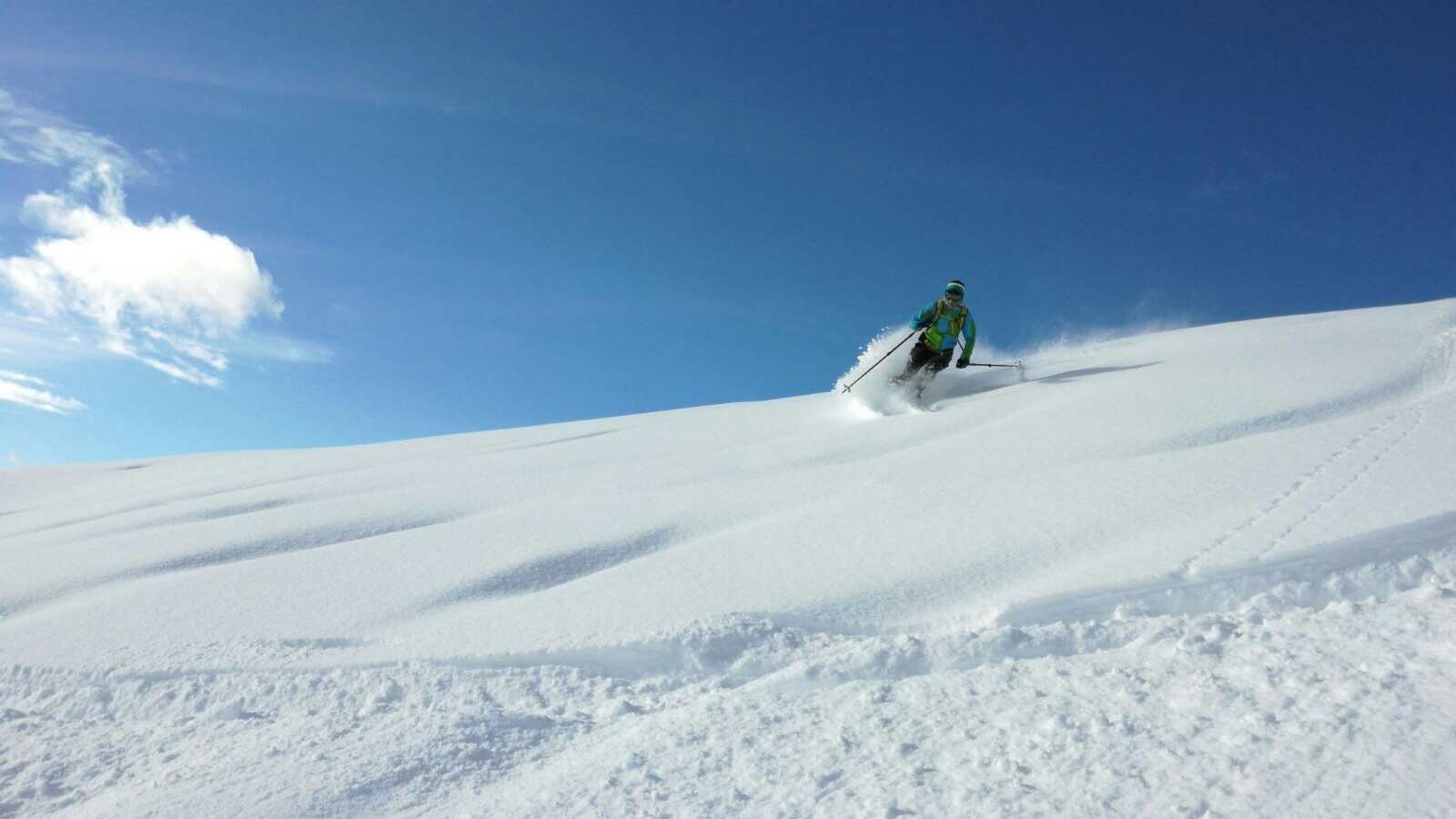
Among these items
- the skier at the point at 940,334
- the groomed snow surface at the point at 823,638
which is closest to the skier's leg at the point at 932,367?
the skier at the point at 940,334

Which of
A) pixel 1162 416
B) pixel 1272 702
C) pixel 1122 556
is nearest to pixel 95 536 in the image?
pixel 1122 556

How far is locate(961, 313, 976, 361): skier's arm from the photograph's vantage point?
31.3 ft

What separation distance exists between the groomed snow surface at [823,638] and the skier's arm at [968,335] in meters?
3.18

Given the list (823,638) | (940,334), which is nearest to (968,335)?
(940,334)

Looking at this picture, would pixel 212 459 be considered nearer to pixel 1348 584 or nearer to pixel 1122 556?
pixel 1122 556

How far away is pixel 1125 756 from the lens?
7.79 feet

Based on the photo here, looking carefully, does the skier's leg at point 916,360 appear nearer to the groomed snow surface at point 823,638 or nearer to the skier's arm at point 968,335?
the skier's arm at point 968,335

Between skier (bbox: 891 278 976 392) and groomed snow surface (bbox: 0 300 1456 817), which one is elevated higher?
skier (bbox: 891 278 976 392)

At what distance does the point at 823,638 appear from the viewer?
3404 millimetres

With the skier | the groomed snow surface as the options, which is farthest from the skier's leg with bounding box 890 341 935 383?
the groomed snow surface

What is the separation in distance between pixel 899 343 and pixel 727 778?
26.2 feet

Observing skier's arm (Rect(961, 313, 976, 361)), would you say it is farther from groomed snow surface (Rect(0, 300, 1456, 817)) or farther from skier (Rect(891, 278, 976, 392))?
groomed snow surface (Rect(0, 300, 1456, 817))

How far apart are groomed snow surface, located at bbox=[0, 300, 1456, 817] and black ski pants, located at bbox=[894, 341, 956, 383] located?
9.98ft

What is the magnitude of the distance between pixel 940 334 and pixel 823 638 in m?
6.62
